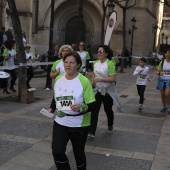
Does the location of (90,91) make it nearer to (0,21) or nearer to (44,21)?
(0,21)

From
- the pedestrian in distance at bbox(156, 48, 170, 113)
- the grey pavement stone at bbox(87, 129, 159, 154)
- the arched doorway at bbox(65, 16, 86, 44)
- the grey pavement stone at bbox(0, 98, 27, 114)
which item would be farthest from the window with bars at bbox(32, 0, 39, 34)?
the grey pavement stone at bbox(87, 129, 159, 154)

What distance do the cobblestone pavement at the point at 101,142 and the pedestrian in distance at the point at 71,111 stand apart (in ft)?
3.41

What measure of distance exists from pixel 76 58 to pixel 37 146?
2531mm

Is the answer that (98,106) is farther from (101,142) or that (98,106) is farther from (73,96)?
(73,96)

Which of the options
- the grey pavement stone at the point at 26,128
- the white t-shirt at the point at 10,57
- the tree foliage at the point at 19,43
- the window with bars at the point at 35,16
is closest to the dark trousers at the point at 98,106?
the grey pavement stone at the point at 26,128

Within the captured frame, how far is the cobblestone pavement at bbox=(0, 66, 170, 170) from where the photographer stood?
18.0 feet

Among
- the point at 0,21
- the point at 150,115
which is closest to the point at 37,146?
the point at 150,115

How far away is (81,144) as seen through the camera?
433 centimetres

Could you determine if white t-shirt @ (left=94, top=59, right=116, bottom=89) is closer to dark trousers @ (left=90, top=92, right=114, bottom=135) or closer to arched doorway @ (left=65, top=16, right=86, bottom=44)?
dark trousers @ (left=90, top=92, right=114, bottom=135)

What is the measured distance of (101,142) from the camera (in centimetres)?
673

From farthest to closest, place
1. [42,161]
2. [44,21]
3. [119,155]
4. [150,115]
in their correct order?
[44,21], [150,115], [119,155], [42,161]

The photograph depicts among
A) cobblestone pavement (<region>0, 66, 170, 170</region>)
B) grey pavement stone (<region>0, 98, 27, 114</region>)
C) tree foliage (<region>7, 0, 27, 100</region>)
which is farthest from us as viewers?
tree foliage (<region>7, 0, 27, 100</region>)

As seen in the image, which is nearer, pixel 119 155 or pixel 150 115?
pixel 119 155

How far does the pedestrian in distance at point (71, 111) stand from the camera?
422cm
